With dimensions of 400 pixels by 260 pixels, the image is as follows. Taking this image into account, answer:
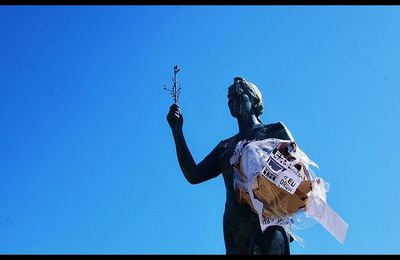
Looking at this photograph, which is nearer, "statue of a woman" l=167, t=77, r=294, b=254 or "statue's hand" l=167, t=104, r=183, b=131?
"statue of a woman" l=167, t=77, r=294, b=254

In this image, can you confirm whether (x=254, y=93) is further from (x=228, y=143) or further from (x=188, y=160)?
(x=188, y=160)

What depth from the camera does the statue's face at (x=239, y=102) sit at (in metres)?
6.03

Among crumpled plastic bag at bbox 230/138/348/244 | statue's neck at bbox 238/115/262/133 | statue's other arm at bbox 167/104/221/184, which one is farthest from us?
statue's other arm at bbox 167/104/221/184

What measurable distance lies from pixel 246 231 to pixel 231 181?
1.91 ft

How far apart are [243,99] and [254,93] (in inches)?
A: 6.8

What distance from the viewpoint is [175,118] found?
6203mm

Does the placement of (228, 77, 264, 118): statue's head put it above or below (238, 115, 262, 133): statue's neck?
above

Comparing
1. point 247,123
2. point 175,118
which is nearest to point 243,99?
point 247,123

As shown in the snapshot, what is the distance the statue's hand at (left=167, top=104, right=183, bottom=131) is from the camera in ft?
20.3

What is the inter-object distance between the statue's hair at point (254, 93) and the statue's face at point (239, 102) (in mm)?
49

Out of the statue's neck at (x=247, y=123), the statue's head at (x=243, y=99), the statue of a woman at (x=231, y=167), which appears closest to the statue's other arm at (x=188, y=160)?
the statue of a woman at (x=231, y=167)

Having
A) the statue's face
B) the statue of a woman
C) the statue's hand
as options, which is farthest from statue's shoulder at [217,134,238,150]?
the statue's hand

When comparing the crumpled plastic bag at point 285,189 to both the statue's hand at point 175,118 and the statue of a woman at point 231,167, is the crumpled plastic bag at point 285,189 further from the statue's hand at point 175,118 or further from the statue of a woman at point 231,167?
the statue's hand at point 175,118

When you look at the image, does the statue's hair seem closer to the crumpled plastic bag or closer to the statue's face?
the statue's face
